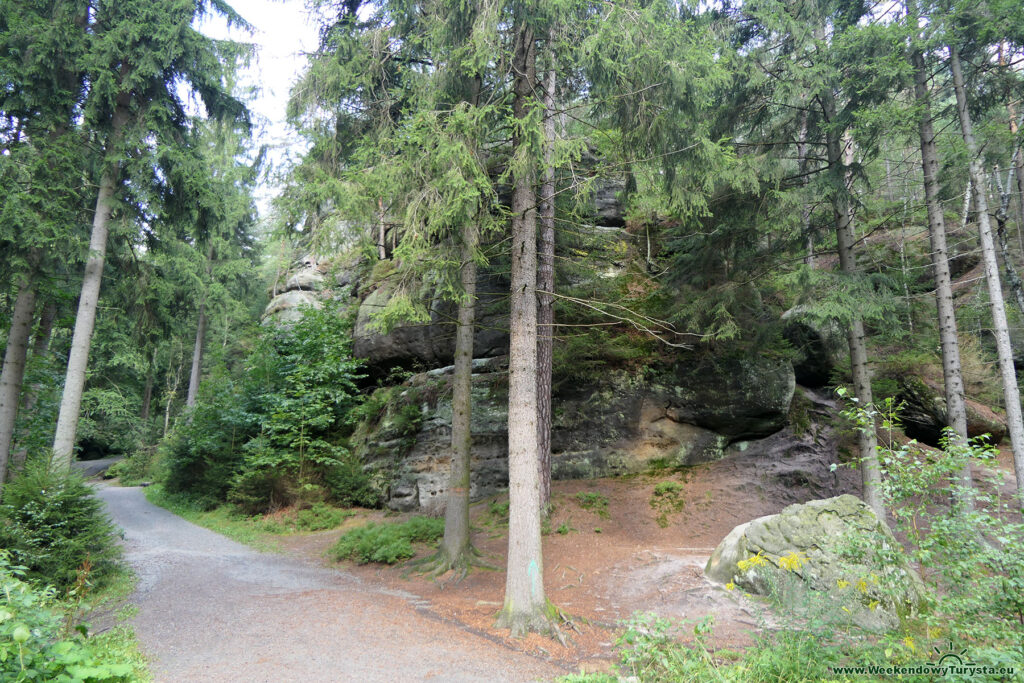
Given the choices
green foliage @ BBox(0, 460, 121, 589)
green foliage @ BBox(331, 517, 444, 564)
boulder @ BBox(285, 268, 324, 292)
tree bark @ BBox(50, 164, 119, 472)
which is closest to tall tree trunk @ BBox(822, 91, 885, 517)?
green foliage @ BBox(331, 517, 444, 564)

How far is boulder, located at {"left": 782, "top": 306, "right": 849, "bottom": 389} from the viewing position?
12547 millimetres

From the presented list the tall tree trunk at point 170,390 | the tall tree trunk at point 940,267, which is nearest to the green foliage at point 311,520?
the tall tree trunk at point 940,267

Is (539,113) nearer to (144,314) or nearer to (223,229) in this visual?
(223,229)

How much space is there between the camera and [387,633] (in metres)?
6.32

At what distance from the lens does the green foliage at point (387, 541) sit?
9.84m

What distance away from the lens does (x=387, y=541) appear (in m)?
10.1

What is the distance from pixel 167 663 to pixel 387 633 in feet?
7.28

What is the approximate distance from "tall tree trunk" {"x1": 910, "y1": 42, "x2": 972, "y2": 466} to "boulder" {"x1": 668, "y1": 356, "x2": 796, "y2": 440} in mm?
3004

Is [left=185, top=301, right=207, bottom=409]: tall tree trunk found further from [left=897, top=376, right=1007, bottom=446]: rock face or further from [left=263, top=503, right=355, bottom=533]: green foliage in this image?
[left=897, top=376, right=1007, bottom=446]: rock face

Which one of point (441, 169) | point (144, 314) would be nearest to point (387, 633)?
point (441, 169)

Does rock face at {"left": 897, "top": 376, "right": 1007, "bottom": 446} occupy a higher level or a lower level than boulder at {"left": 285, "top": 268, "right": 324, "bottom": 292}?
lower

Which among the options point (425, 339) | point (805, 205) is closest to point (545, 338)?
point (425, 339)

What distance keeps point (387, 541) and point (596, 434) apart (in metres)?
5.12

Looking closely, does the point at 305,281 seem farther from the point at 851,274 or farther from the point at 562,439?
the point at 851,274
